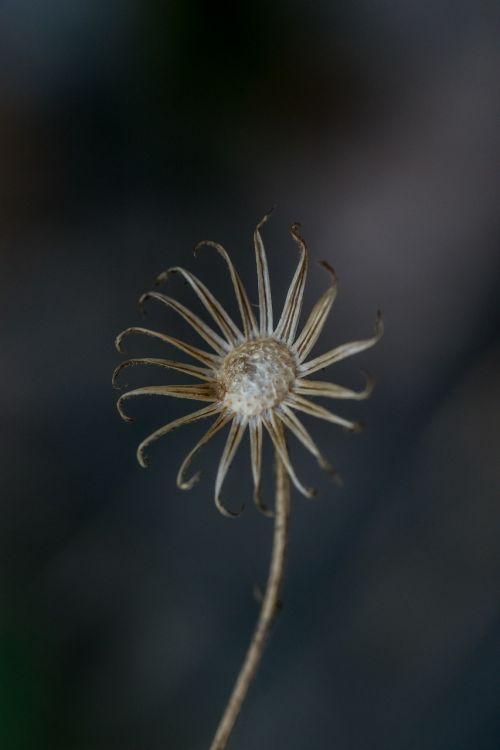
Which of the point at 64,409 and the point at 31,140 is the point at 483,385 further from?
the point at 31,140

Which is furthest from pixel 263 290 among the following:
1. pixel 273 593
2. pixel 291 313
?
pixel 273 593

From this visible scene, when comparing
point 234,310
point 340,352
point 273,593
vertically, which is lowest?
point 273,593

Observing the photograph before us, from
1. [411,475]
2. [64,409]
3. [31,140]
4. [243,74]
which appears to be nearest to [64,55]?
[31,140]

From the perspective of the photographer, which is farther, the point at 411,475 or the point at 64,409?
the point at 64,409

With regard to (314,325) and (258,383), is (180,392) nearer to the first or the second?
(258,383)

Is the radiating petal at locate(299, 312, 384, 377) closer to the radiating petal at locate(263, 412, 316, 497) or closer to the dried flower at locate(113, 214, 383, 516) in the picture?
the dried flower at locate(113, 214, 383, 516)

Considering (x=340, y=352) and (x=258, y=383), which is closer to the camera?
(x=340, y=352)

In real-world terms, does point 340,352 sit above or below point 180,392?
above
